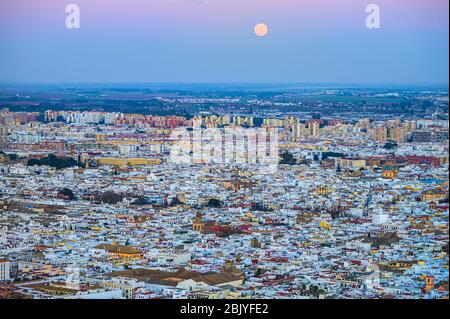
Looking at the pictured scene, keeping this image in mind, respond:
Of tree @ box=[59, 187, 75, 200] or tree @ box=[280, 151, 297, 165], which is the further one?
tree @ box=[280, 151, 297, 165]

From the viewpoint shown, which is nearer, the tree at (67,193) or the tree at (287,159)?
the tree at (67,193)

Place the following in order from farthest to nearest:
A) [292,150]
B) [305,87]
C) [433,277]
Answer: [292,150] < [305,87] < [433,277]

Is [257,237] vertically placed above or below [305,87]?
below

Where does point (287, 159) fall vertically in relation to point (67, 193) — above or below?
above

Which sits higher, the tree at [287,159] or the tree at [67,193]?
the tree at [287,159]

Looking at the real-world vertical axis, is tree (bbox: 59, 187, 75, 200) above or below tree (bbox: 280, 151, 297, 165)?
below

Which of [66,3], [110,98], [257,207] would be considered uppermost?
[66,3]

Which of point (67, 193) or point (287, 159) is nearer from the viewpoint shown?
point (67, 193)
